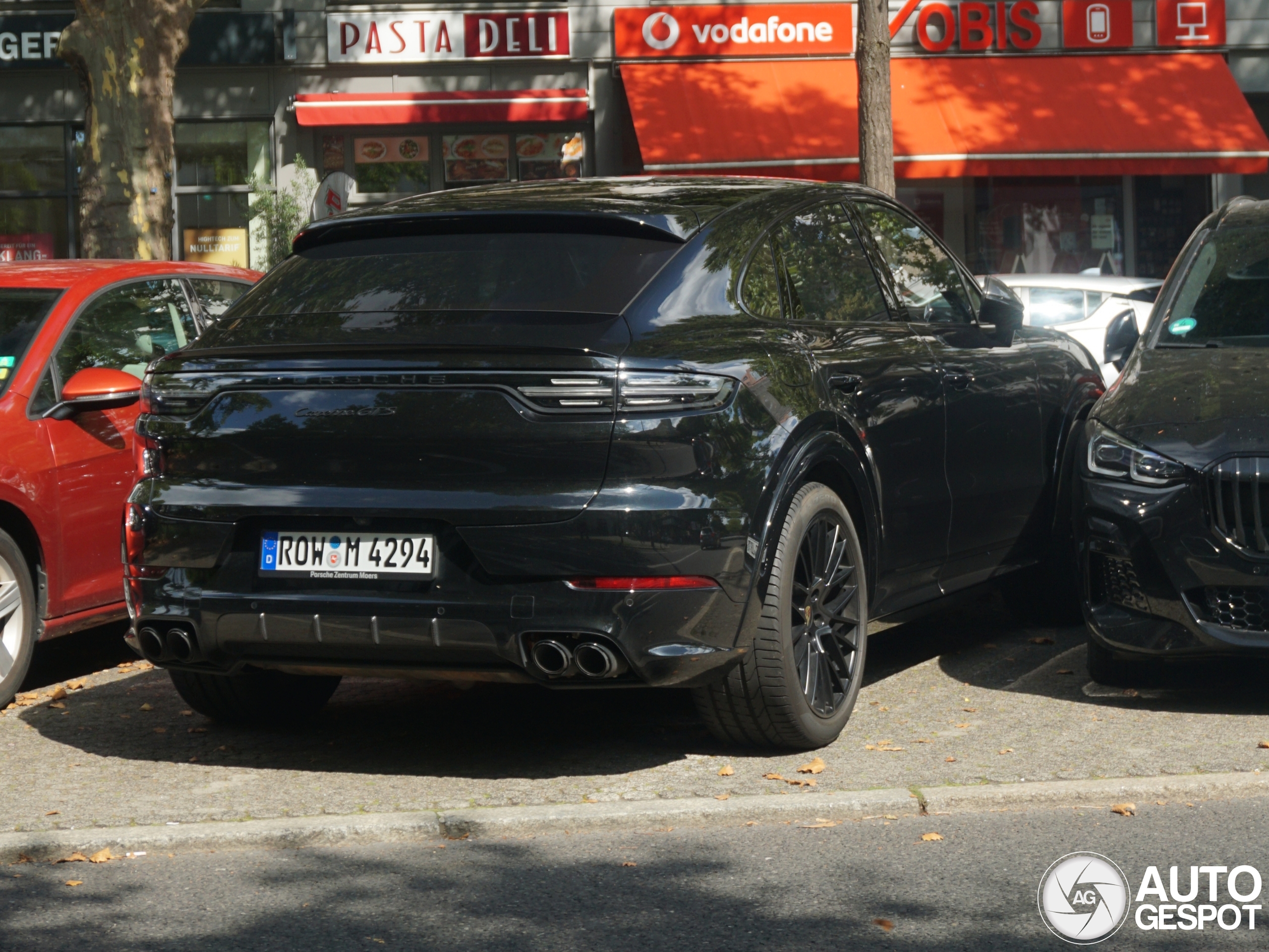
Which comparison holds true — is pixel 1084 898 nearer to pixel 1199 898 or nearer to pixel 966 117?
pixel 1199 898

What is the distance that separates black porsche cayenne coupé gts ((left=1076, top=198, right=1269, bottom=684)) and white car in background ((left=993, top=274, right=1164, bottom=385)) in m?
9.12

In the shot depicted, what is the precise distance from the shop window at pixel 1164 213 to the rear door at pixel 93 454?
18.2 m

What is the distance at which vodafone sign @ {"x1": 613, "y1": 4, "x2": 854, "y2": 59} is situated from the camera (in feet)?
71.7

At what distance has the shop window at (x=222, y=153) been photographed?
72.2ft

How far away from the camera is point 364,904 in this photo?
13.7ft

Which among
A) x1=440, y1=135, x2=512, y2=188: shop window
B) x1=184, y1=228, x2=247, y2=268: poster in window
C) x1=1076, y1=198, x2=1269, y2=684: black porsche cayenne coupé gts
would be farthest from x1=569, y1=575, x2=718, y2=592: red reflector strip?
x1=184, y1=228, x2=247, y2=268: poster in window

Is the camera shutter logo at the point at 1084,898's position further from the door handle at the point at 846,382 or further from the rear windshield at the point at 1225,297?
the rear windshield at the point at 1225,297

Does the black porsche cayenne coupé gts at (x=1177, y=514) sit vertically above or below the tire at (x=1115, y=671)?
above

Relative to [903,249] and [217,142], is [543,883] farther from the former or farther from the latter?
[217,142]

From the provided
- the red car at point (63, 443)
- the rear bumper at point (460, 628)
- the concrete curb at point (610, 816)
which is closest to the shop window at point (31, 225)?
the red car at point (63, 443)

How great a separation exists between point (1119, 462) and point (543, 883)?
280 cm

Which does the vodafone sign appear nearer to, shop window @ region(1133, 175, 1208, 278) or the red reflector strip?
shop window @ region(1133, 175, 1208, 278)

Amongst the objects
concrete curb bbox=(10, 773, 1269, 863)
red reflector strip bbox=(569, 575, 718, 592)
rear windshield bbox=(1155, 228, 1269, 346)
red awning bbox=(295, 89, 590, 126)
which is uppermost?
red awning bbox=(295, 89, 590, 126)

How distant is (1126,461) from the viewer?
19.9ft
